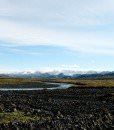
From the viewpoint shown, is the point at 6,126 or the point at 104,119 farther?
the point at 104,119

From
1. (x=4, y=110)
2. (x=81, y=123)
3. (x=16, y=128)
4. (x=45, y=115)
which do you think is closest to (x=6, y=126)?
(x=16, y=128)

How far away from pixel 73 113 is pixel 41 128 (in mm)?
14643

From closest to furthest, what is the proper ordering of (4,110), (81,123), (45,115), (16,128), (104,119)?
1. (16,128)
2. (81,123)
3. (104,119)
4. (45,115)
5. (4,110)

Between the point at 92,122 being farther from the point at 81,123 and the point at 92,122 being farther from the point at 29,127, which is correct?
the point at 29,127

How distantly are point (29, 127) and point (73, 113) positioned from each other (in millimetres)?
14432

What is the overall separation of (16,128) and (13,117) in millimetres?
9674

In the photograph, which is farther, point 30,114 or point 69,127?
point 30,114

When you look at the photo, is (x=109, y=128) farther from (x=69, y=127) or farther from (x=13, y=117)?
(x=13, y=117)

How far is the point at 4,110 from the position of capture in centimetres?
4688

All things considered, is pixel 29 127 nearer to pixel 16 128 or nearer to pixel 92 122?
pixel 16 128

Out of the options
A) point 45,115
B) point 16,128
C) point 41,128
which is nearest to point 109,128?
point 41,128

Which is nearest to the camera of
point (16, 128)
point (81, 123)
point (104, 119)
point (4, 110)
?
point (16, 128)

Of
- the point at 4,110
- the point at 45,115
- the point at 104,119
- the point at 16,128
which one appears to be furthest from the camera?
the point at 4,110

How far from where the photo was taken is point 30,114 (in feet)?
145
